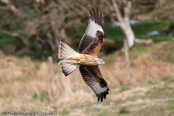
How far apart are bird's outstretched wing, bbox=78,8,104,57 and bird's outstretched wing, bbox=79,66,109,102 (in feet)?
1.39

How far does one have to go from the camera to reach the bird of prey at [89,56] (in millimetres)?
6387

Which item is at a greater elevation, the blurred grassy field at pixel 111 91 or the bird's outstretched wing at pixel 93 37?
the bird's outstretched wing at pixel 93 37

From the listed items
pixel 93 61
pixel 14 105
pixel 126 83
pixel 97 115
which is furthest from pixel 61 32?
pixel 93 61

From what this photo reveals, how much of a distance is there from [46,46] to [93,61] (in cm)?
1892

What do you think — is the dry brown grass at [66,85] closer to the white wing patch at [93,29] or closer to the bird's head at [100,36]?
the white wing patch at [93,29]

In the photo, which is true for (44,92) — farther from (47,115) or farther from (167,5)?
(167,5)

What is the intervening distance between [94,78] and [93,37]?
2.97ft

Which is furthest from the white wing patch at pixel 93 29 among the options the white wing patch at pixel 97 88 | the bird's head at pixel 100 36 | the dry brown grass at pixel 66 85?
the dry brown grass at pixel 66 85

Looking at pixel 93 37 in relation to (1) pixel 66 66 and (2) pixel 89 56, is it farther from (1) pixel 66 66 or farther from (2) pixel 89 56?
(1) pixel 66 66

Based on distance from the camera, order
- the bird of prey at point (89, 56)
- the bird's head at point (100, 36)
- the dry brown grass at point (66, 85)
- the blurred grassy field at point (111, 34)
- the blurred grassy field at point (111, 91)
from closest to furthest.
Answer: the bird of prey at point (89, 56)
the bird's head at point (100, 36)
the blurred grassy field at point (111, 91)
the dry brown grass at point (66, 85)
the blurred grassy field at point (111, 34)

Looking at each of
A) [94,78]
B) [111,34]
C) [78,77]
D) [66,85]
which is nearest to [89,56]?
[94,78]

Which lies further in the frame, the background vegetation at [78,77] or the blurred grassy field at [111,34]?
the blurred grassy field at [111,34]

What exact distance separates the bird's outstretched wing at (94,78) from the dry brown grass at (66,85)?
147 inches

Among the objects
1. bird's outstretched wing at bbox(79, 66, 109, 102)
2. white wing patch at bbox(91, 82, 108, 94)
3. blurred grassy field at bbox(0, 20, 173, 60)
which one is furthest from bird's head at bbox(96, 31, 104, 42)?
blurred grassy field at bbox(0, 20, 173, 60)
